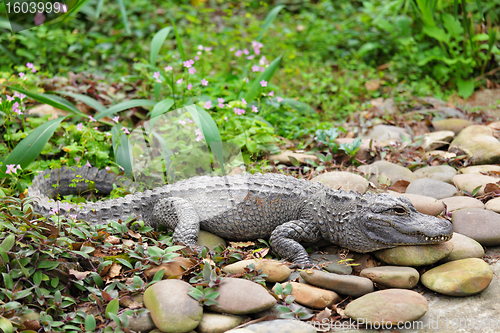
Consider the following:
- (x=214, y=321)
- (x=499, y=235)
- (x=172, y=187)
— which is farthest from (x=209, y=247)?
(x=499, y=235)

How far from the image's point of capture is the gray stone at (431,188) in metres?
3.82

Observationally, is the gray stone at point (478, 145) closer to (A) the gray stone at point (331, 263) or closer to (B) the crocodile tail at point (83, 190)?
(A) the gray stone at point (331, 263)

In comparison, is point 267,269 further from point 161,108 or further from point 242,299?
point 161,108

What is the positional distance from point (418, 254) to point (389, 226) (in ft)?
0.94

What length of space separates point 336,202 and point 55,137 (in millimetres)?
3442

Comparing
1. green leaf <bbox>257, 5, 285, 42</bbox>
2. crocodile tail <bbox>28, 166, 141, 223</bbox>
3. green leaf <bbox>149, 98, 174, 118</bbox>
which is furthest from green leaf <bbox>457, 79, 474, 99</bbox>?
crocodile tail <bbox>28, 166, 141, 223</bbox>

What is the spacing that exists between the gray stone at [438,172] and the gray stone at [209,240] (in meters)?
2.31

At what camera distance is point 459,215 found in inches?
132

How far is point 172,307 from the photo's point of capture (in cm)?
241

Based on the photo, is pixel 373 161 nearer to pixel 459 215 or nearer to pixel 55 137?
pixel 459 215

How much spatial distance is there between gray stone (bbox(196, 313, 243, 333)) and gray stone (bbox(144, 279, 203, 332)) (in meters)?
0.06

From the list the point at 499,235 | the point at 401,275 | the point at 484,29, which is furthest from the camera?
the point at 484,29

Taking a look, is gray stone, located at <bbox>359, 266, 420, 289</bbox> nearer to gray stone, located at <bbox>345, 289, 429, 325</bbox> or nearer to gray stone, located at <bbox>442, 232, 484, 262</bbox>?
gray stone, located at <bbox>345, 289, 429, 325</bbox>

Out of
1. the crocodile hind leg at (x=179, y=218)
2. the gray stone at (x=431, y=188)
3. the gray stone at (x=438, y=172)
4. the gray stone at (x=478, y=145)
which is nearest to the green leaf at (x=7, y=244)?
the crocodile hind leg at (x=179, y=218)
